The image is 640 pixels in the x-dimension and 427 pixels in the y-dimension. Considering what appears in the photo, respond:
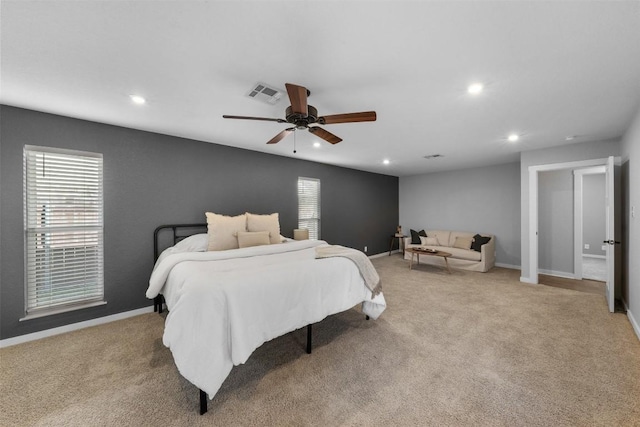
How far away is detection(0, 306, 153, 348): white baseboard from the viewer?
8.41 ft

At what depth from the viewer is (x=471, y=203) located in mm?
6363

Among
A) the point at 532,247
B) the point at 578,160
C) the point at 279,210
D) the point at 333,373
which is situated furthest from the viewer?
the point at 279,210

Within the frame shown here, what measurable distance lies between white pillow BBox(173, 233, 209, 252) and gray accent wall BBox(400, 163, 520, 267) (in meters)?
6.12

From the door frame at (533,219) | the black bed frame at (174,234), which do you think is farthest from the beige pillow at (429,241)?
the black bed frame at (174,234)

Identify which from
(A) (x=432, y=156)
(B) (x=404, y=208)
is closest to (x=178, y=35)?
(A) (x=432, y=156)

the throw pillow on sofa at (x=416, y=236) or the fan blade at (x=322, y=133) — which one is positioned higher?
the fan blade at (x=322, y=133)

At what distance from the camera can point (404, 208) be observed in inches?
304

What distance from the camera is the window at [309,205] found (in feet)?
17.4

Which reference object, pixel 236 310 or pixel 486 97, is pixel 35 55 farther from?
pixel 486 97

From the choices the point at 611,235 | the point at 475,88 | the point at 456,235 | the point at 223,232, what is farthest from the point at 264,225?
the point at 456,235

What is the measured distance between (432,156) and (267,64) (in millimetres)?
4162

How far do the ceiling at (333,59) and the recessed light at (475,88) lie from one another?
0.06 m

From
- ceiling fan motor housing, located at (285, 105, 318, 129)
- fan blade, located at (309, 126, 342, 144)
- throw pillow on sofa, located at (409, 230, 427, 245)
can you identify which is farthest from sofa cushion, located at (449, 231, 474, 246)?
ceiling fan motor housing, located at (285, 105, 318, 129)

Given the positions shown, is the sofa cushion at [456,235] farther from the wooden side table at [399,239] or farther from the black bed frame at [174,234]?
the black bed frame at [174,234]
